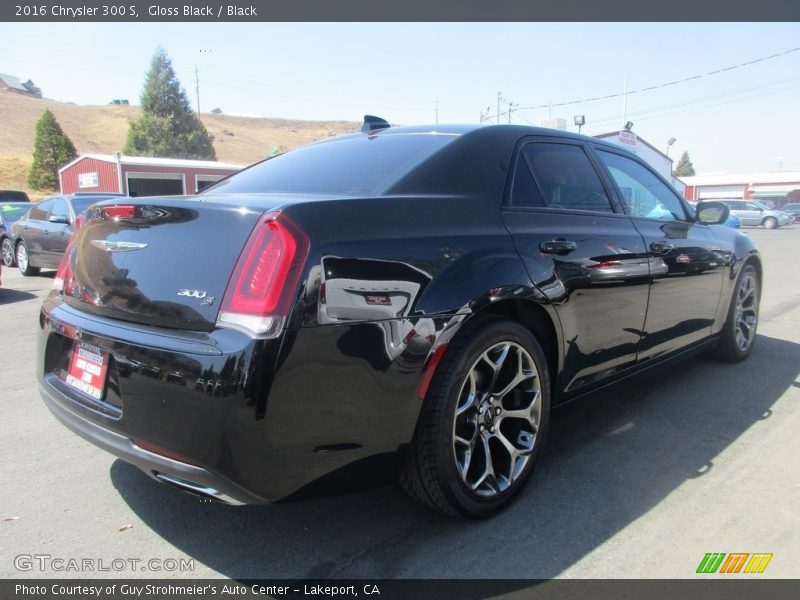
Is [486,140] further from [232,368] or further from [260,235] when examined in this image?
[232,368]

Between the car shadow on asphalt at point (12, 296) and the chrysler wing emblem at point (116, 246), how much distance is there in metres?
6.68

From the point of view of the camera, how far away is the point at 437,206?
93.2 inches

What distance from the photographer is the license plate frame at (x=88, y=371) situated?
2.12 m

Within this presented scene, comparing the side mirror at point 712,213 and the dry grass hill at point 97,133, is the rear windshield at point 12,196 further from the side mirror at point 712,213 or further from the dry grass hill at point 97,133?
the dry grass hill at point 97,133

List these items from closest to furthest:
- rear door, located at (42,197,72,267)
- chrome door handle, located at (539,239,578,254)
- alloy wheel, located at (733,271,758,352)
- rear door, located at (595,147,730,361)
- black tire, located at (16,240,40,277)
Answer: chrome door handle, located at (539,239,578,254) → rear door, located at (595,147,730,361) → alloy wheel, located at (733,271,758,352) → rear door, located at (42,197,72,267) → black tire, located at (16,240,40,277)

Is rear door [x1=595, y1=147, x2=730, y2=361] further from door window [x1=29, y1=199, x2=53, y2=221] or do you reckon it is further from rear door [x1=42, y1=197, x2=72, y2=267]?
door window [x1=29, y1=199, x2=53, y2=221]

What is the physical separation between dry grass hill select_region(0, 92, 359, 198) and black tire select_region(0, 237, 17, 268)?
37709 mm

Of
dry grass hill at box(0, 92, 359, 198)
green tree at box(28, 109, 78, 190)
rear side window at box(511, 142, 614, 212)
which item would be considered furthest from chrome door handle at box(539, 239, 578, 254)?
green tree at box(28, 109, 78, 190)

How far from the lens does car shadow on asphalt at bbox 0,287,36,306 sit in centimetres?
801

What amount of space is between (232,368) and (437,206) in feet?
3.44

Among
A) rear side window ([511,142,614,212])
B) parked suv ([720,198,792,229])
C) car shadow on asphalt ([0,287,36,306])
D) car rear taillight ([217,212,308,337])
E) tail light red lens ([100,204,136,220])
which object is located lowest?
parked suv ([720,198,792,229])

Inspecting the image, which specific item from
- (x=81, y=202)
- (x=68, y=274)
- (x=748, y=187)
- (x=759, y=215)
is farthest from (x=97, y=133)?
(x=68, y=274)

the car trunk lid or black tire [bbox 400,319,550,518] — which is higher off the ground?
the car trunk lid

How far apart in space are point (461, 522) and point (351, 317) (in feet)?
3.65
